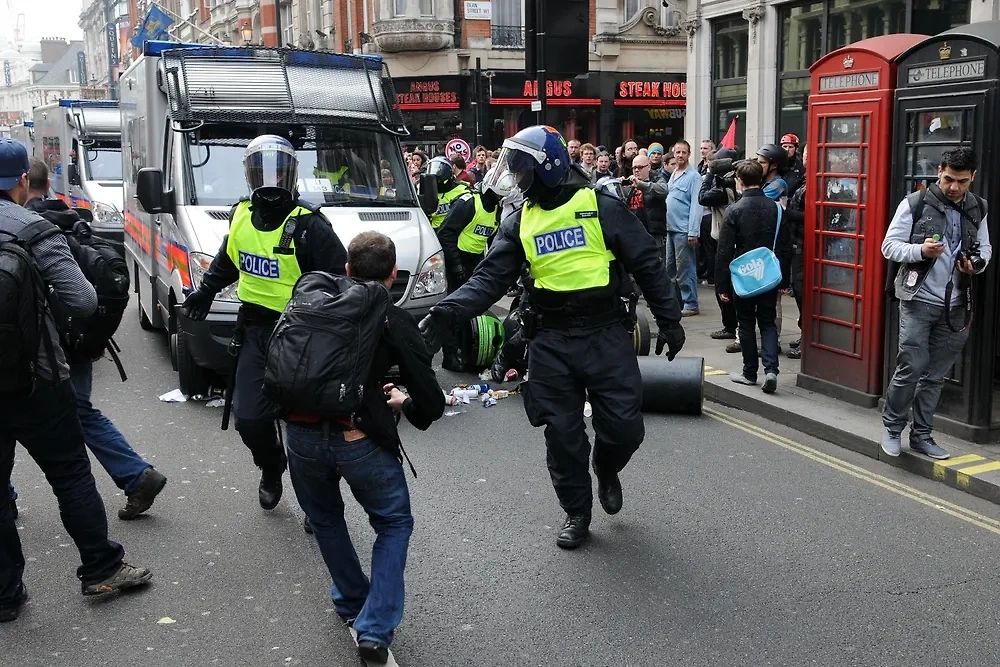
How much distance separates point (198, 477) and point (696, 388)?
351 centimetres

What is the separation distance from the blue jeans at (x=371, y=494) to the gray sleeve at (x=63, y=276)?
114 centimetres

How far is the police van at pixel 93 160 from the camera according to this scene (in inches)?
640

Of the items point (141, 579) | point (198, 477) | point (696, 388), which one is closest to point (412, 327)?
point (141, 579)

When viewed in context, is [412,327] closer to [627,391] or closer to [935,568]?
A: [627,391]

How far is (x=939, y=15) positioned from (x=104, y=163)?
1297 centimetres

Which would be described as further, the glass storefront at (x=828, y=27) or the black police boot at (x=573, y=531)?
the glass storefront at (x=828, y=27)

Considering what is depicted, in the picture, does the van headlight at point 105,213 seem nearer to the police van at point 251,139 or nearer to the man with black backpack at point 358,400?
the police van at point 251,139

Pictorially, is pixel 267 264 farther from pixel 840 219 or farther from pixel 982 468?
pixel 840 219

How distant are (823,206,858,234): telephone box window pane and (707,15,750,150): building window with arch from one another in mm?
10012

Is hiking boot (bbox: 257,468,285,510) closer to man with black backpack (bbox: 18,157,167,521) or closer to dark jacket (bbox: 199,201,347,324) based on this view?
Result: man with black backpack (bbox: 18,157,167,521)

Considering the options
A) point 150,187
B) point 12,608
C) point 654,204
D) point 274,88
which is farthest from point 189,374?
point 654,204

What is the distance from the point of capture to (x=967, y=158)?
588cm

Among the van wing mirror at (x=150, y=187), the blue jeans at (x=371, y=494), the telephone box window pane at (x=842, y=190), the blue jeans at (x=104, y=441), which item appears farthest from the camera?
the van wing mirror at (x=150, y=187)

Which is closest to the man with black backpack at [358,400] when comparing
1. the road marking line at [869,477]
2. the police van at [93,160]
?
the road marking line at [869,477]
